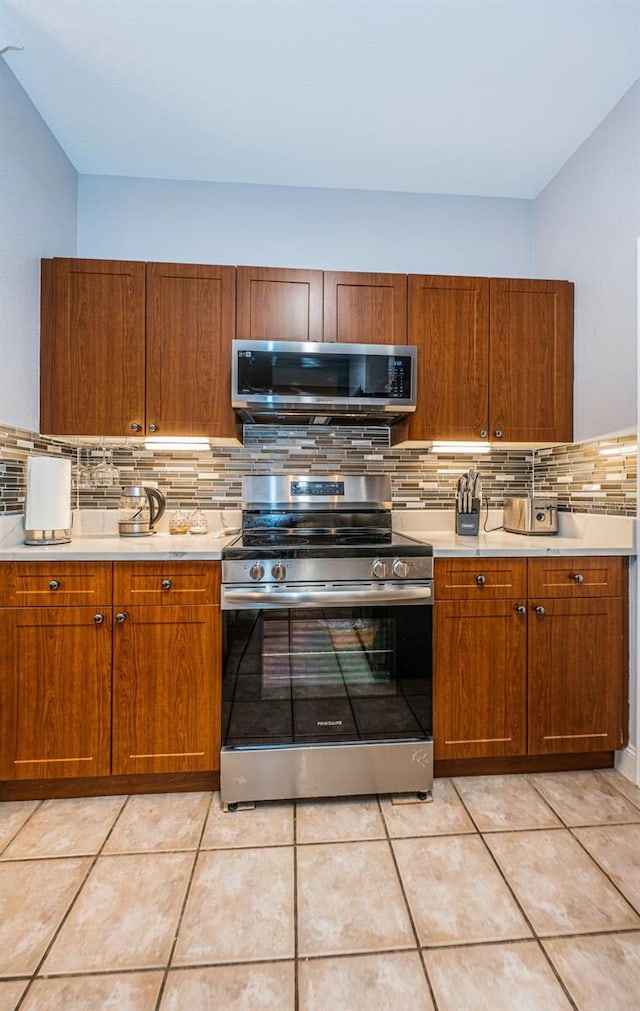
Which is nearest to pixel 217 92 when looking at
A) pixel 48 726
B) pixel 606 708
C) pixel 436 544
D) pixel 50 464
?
pixel 50 464

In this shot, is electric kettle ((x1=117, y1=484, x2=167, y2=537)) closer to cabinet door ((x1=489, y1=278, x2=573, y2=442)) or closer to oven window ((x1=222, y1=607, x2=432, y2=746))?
oven window ((x1=222, y1=607, x2=432, y2=746))

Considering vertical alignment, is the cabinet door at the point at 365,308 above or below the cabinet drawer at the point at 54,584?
above

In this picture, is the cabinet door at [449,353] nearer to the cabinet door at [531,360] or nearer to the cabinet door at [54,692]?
the cabinet door at [531,360]

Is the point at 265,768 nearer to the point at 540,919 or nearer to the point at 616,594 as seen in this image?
the point at 540,919

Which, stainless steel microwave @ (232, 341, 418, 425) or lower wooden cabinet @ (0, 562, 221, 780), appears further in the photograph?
stainless steel microwave @ (232, 341, 418, 425)

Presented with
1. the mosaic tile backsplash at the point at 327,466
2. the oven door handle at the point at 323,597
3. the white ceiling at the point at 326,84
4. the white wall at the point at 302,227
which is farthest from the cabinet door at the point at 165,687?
the white ceiling at the point at 326,84

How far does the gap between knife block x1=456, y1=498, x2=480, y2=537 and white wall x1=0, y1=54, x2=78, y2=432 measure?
6.42 ft

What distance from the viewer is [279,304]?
7.32 ft

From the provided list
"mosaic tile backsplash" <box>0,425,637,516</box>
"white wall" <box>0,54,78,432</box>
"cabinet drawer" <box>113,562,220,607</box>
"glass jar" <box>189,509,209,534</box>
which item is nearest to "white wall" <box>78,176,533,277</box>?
"white wall" <box>0,54,78,432</box>

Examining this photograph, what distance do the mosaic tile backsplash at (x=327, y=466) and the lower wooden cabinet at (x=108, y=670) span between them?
2.49 feet

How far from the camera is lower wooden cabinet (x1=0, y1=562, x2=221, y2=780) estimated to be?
179 centimetres

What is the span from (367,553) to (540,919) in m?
1.16

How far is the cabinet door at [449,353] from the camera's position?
7.49 feet

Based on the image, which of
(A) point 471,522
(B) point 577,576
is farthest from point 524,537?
(B) point 577,576
